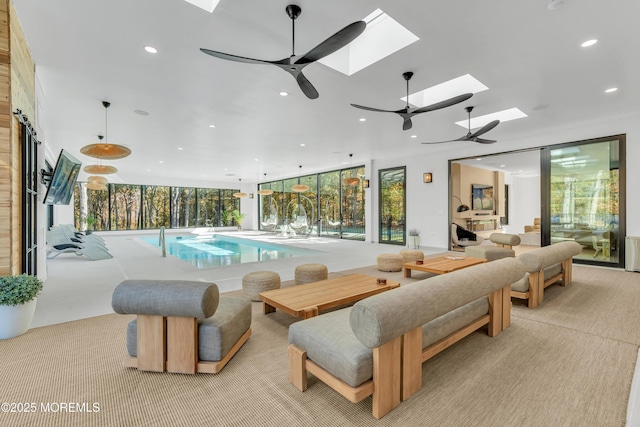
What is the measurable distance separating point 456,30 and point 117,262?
787cm

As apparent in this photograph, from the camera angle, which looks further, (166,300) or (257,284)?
(257,284)

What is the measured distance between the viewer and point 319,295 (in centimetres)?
309

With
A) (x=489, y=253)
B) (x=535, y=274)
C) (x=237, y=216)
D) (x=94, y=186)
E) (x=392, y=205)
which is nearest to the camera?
(x=535, y=274)

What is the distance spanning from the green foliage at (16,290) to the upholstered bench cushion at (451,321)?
11.9ft

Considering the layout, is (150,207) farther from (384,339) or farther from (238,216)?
(384,339)

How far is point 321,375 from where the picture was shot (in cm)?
183

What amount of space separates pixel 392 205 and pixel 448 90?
5.77m

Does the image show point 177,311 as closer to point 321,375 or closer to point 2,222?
point 321,375

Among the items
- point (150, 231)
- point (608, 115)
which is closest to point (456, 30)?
point (608, 115)

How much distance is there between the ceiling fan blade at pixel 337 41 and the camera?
89.4 inches

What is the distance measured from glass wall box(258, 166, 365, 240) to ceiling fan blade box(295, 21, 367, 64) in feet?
23.3

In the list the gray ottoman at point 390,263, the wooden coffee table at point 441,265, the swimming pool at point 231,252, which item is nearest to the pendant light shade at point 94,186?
the swimming pool at point 231,252

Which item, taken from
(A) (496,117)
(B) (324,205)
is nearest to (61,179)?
(A) (496,117)

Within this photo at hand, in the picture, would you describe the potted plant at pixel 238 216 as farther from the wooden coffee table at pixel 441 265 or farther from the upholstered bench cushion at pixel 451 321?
the upholstered bench cushion at pixel 451 321
